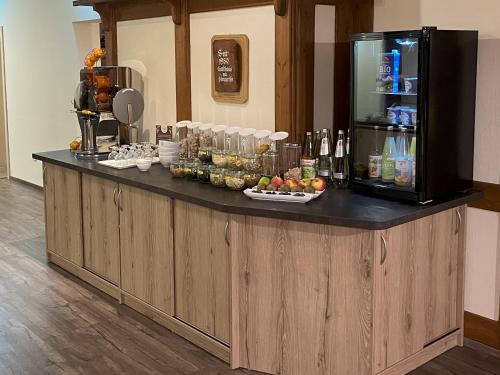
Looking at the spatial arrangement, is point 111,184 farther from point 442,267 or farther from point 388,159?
point 442,267

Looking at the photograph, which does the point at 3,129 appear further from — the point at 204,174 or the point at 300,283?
the point at 300,283

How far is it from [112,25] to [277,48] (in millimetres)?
2040

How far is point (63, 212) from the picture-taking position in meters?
4.61

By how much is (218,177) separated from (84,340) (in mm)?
1142

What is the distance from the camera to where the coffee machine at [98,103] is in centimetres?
474

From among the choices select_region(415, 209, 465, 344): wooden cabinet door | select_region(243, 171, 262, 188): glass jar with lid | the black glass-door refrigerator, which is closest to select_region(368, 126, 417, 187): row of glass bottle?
the black glass-door refrigerator

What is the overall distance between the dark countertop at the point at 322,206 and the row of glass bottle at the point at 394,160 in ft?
0.40

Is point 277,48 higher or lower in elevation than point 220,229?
higher

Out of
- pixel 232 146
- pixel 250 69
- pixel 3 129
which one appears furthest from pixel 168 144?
pixel 3 129

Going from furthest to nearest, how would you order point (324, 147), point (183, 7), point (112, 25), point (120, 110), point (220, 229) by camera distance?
point (112, 25) → point (120, 110) → point (183, 7) → point (324, 147) → point (220, 229)

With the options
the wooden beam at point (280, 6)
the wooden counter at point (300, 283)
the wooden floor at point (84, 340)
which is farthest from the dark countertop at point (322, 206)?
the wooden beam at point (280, 6)

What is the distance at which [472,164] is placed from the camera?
3301 mm

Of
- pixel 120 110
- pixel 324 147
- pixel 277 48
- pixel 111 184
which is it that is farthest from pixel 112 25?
pixel 324 147

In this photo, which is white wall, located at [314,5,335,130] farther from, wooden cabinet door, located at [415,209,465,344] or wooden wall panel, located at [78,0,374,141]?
wooden cabinet door, located at [415,209,465,344]
